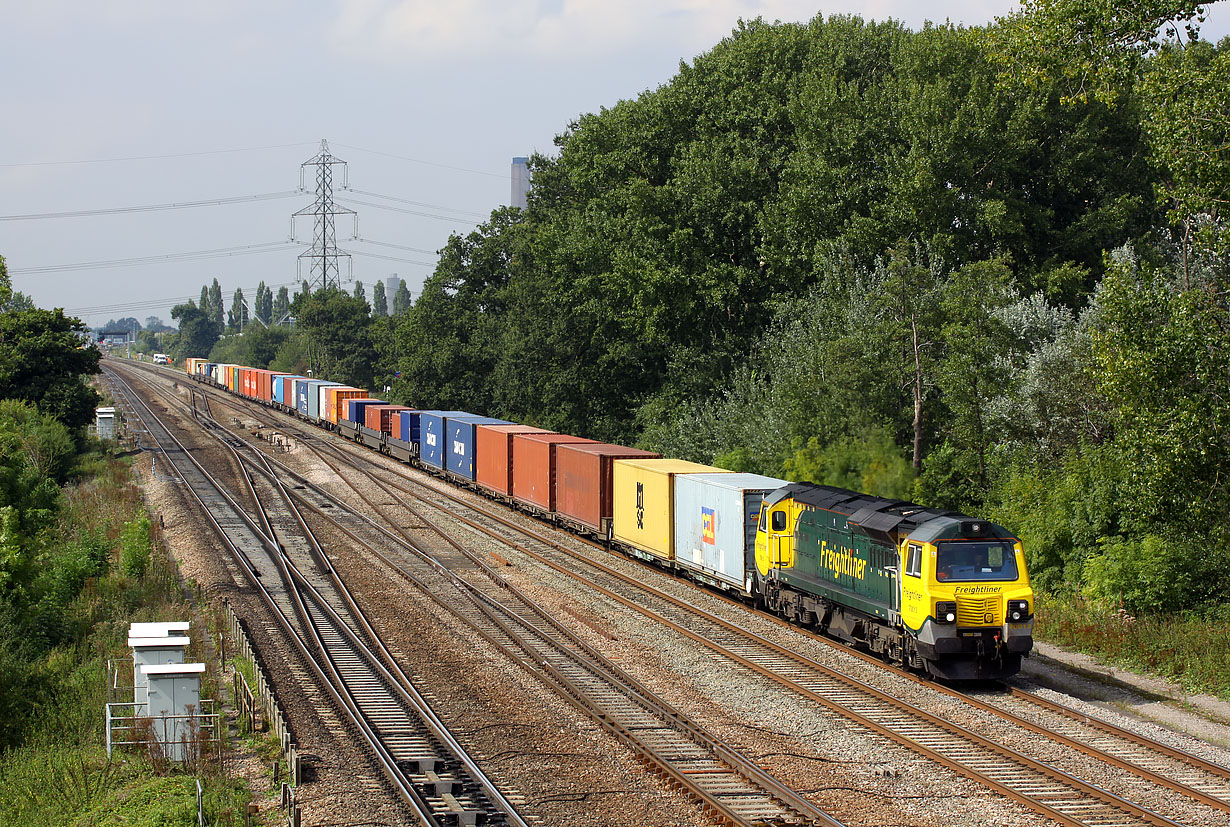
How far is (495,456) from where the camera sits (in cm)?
4644

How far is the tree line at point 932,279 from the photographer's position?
882 inches

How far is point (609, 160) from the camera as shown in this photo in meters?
57.5

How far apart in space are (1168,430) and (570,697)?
13229 millimetres

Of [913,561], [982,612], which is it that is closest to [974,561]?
[982,612]

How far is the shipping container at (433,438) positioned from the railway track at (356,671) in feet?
29.9

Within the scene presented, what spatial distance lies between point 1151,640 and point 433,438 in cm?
3861

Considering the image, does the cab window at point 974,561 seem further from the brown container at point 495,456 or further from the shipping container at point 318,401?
the shipping container at point 318,401

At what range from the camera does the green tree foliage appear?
122250 millimetres

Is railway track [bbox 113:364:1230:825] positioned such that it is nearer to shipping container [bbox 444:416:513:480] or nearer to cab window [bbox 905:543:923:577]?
cab window [bbox 905:543:923:577]

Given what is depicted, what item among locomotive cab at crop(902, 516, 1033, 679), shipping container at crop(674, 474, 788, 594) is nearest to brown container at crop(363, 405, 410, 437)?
shipping container at crop(674, 474, 788, 594)

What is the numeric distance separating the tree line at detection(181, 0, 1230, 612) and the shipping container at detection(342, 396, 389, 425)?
27.7 ft

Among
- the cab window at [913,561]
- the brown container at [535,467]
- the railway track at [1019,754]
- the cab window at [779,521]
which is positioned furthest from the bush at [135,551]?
the cab window at [913,561]

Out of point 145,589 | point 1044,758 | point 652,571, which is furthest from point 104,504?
point 1044,758

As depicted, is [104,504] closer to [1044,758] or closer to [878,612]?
[878,612]
